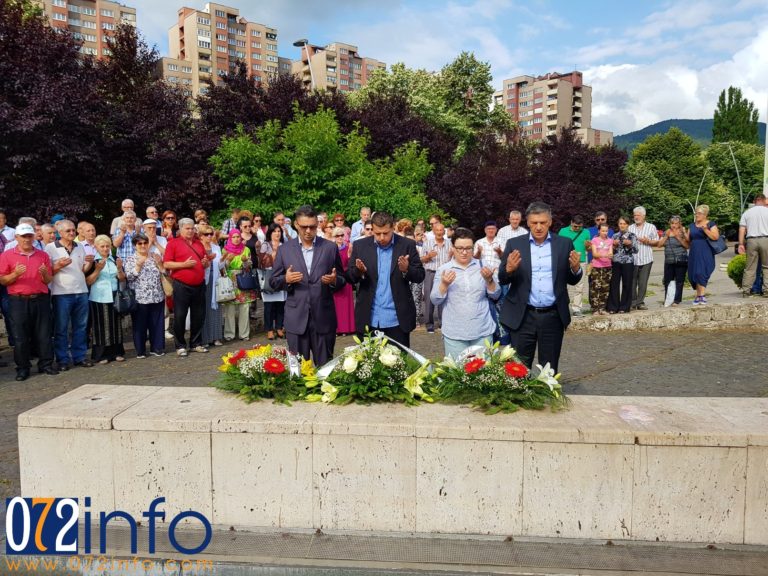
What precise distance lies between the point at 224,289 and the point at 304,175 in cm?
749

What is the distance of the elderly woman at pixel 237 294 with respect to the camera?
1138 cm

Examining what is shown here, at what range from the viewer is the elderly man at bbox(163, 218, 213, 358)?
985 centimetres

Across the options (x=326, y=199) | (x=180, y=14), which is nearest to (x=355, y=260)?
(x=326, y=199)

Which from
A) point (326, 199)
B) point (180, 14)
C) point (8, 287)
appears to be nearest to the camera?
point (8, 287)

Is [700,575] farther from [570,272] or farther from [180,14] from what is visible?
[180,14]

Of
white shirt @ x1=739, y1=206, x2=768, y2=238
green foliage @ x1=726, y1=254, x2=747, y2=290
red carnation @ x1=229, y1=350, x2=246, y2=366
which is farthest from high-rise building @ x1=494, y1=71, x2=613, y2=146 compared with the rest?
red carnation @ x1=229, y1=350, x2=246, y2=366

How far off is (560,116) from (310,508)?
517 ft

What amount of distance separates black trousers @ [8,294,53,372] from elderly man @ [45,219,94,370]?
21 cm

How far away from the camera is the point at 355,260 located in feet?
20.2

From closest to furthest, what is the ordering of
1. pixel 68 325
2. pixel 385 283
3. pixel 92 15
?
pixel 385 283 → pixel 68 325 → pixel 92 15

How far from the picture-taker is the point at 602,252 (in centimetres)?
1162

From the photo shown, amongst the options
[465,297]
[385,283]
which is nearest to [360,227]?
[385,283]

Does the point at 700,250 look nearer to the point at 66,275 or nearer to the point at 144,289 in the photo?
the point at 144,289

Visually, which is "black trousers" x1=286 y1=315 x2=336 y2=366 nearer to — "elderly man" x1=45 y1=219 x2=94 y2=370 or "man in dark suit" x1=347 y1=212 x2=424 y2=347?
"man in dark suit" x1=347 y1=212 x2=424 y2=347
